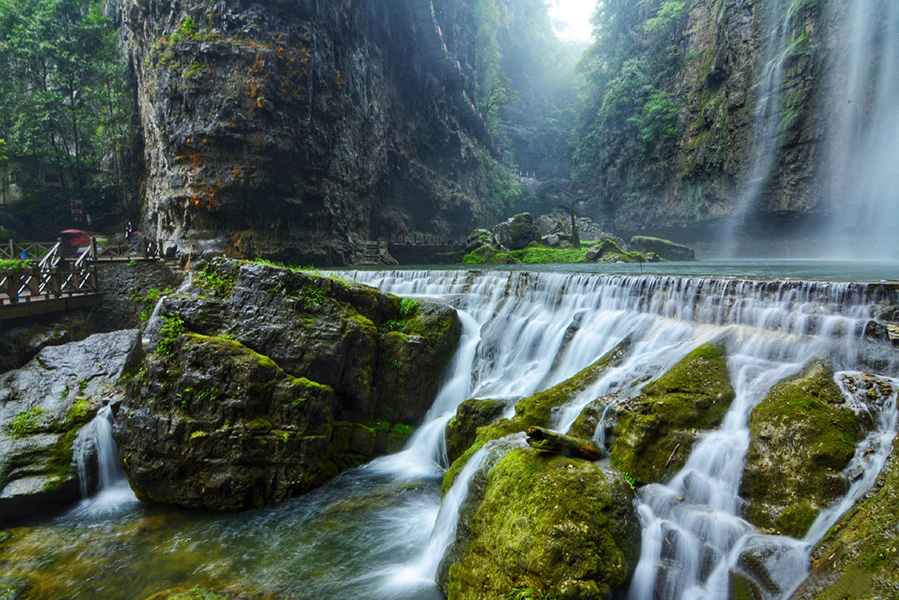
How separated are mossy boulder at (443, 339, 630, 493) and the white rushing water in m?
0.15

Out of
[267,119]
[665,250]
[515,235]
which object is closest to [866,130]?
[665,250]

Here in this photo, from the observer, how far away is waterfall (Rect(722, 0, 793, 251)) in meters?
21.8

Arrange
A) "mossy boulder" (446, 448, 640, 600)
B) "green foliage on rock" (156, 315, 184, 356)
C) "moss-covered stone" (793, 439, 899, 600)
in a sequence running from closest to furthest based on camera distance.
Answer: "moss-covered stone" (793, 439, 899, 600)
"mossy boulder" (446, 448, 640, 600)
"green foliage on rock" (156, 315, 184, 356)

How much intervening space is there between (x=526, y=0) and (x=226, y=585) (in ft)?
225

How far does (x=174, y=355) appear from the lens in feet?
21.7

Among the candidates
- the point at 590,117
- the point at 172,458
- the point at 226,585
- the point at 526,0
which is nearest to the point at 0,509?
the point at 172,458

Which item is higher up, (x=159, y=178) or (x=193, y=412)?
(x=159, y=178)

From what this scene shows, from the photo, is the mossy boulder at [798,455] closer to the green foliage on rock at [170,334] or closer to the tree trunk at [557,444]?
the tree trunk at [557,444]

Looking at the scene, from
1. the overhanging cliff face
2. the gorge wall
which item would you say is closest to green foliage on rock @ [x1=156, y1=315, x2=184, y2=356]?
the overhanging cliff face

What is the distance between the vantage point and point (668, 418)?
4.82 m

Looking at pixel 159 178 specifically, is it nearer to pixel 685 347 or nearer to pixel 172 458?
pixel 172 458

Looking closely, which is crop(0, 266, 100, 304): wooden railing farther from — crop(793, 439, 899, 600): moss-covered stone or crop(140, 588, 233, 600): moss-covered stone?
crop(793, 439, 899, 600): moss-covered stone

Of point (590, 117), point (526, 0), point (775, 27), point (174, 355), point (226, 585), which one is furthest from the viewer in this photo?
point (526, 0)

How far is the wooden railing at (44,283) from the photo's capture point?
10.5m
